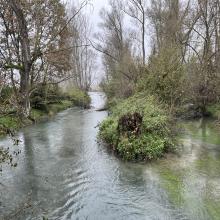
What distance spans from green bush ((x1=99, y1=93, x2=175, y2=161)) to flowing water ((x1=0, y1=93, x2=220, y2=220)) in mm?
429

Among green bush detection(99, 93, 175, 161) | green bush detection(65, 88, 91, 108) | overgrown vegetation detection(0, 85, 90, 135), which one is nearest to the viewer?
green bush detection(99, 93, 175, 161)

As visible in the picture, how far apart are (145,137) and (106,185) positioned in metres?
3.41

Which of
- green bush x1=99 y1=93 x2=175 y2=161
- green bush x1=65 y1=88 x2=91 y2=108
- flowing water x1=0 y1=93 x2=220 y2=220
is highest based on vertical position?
green bush x1=65 y1=88 x2=91 y2=108

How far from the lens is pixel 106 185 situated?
372 inches

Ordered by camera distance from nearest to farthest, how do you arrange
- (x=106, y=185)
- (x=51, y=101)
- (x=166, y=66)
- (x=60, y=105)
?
(x=106, y=185), (x=166, y=66), (x=51, y=101), (x=60, y=105)

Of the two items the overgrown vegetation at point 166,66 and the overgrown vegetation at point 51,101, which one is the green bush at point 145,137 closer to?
the overgrown vegetation at point 166,66

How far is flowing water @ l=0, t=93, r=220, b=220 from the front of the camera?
758cm

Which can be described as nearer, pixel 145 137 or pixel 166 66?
pixel 145 137

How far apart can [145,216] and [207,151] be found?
21.2 ft

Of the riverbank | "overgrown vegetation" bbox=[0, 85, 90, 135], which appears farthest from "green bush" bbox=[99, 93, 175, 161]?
"overgrown vegetation" bbox=[0, 85, 90, 135]

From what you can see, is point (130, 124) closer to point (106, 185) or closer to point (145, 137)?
point (145, 137)

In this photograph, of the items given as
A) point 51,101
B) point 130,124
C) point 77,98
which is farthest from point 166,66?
point 77,98

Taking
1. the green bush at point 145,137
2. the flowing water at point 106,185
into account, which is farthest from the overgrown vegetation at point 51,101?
the flowing water at point 106,185

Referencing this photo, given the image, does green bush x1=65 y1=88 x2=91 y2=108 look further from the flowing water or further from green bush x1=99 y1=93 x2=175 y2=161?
the flowing water
